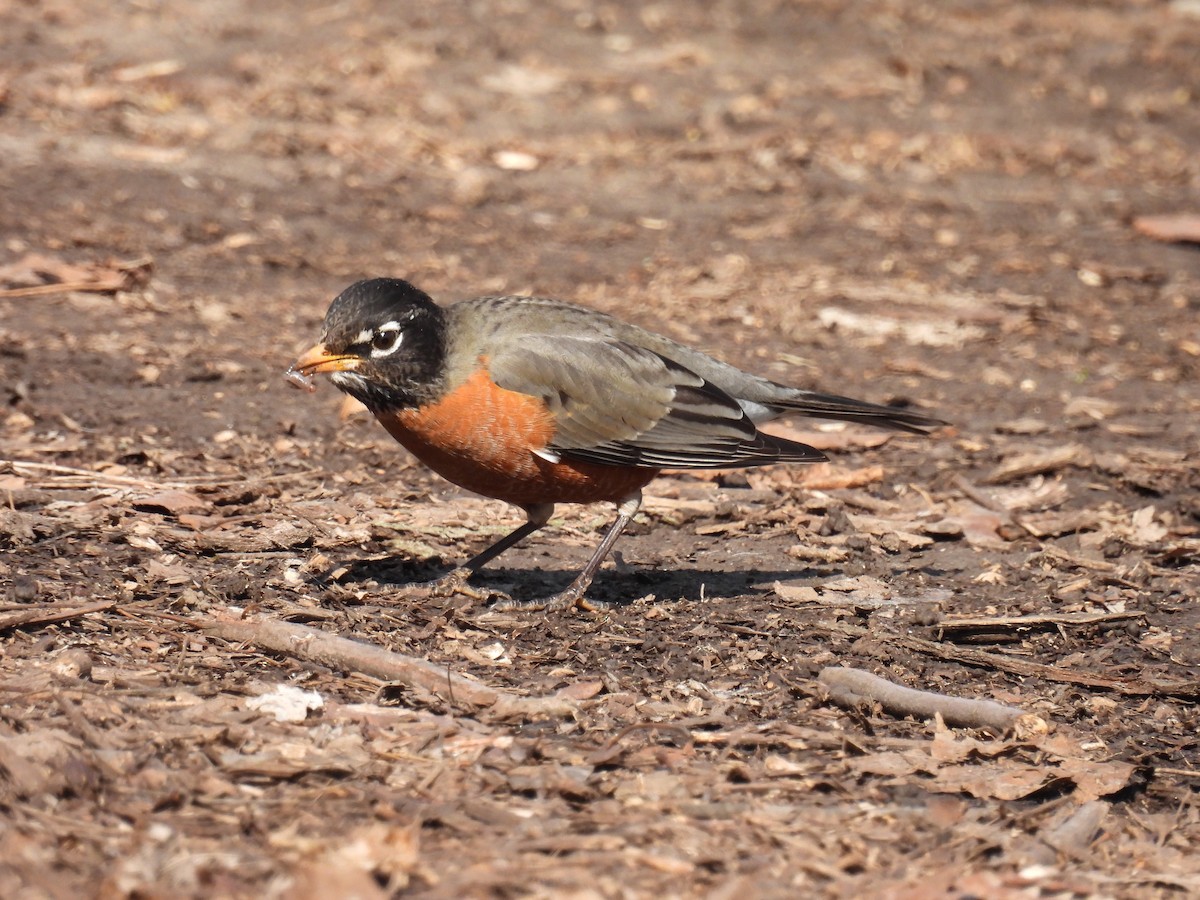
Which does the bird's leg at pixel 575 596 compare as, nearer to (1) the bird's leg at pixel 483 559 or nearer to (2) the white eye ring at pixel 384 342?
(1) the bird's leg at pixel 483 559

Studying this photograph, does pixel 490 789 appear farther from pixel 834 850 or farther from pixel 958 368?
pixel 958 368

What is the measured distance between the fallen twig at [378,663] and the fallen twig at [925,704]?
1030 millimetres

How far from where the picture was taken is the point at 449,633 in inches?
235

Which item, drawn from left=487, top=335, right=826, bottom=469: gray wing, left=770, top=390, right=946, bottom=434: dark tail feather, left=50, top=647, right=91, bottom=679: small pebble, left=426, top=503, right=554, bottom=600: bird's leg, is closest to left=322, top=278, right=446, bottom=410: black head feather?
left=487, top=335, right=826, bottom=469: gray wing

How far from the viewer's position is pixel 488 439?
6.22 metres

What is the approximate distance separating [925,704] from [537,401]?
212cm

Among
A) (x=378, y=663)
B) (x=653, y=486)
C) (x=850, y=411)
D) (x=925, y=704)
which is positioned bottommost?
(x=653, y=486)

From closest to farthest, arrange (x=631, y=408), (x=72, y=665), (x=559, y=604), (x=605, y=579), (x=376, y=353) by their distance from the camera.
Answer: (x=72, y=665) → (x=376, y=353) → (x=559, y=604) → (x=631, y=408) → (x=605, y=579)

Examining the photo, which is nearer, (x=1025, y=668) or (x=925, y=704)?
(x=925, y=704)

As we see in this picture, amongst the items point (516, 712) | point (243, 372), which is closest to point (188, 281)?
point (243, 372)

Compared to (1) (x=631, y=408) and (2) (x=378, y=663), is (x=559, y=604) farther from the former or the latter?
(2) (x=378, y=663)

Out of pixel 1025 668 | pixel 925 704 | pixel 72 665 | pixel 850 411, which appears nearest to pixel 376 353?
pixel 72 665

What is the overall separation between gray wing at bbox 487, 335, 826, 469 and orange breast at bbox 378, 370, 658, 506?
74 mm

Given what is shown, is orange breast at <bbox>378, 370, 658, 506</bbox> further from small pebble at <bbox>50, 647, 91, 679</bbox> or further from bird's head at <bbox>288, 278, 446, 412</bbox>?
small pebble at <bbox>50, 647, 91, 679</bbox>
